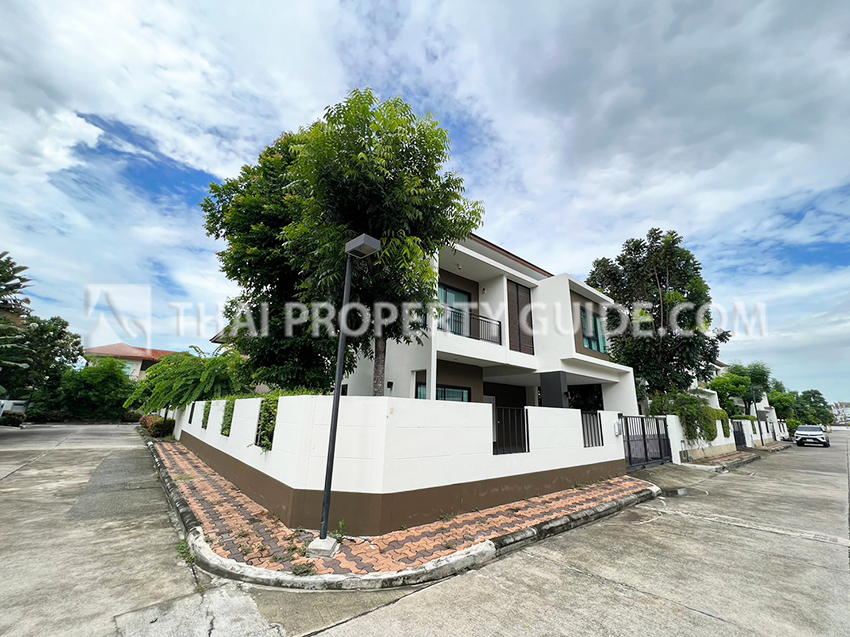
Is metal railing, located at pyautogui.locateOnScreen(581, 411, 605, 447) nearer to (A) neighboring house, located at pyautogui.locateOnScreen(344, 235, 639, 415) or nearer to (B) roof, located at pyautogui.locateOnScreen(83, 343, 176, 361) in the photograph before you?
(A) neighboring house, located at pyautogui.locateOnScreen(344, 235, 639, 415)

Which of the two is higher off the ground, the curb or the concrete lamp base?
the concrete lamp base

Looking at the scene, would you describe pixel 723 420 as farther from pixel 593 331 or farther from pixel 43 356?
pixel 43 356

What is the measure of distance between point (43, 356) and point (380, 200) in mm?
29179

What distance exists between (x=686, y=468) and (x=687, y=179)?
9.03 metres

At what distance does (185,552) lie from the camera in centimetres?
396

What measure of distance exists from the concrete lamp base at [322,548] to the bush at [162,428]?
16.8 m

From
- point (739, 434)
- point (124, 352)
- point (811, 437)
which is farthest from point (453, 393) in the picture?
point (124, 352)

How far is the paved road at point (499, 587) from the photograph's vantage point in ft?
8.62

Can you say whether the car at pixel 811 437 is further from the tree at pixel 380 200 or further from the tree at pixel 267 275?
the tree at pixel 267 275

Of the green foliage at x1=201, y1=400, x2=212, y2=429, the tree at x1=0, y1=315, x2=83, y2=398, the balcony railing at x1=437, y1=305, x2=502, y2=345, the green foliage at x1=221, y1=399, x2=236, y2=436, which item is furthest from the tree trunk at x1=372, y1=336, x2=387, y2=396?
the tree at x1=0, y1=315, x2=83, y2=398

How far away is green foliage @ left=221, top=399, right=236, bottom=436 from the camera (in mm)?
7516

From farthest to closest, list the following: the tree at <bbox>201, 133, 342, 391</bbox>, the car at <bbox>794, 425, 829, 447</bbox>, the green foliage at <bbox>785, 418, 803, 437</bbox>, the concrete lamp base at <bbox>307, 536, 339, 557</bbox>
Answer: the green foliage at <bbox>785, 418, 803, 437</bbox>, the car at <bbox>794, 425, 829, 447</bbox>, the tree at <bbox>201, 133, 342, 391</bbox>, the concrete lamp base at <bbox>307, 536, 339, 557</bbox>

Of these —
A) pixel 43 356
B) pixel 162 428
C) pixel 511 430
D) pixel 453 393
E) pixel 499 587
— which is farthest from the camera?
pixel 43 356

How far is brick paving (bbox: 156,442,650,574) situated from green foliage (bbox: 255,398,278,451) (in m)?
0.96
